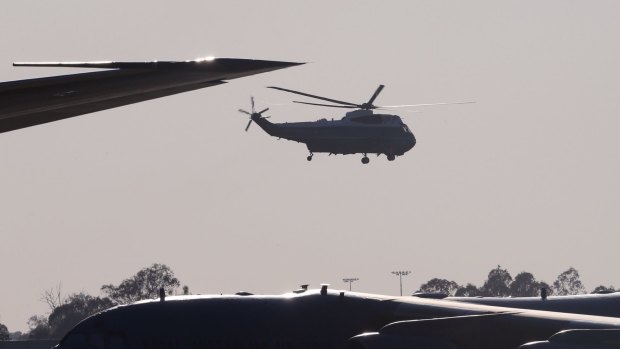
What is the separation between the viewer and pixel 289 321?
29484 mm

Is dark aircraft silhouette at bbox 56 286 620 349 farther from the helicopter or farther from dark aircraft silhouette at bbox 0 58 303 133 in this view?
the helicopter

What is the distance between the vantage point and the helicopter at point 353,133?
162m

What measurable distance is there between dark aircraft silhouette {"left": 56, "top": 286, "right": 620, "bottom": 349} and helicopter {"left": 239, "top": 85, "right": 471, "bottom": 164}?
13086 centimetres

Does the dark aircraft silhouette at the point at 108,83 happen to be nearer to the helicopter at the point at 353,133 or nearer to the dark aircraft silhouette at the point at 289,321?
the dark aircraft silhouette at the point at 289,321

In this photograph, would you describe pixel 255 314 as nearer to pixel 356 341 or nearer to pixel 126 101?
pixel 356 341

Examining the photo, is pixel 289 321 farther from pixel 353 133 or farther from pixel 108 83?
pixel 353 133

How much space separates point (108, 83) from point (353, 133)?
14149 cm

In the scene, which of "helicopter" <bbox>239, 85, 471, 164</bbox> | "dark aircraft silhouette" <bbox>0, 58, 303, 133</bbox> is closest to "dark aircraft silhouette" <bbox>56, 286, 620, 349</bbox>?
"dark aircraft silhouette" <bbox>0, 58, 303, 133</bbox>

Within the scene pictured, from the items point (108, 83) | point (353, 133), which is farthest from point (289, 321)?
point (353, 133)

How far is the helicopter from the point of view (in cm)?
16238

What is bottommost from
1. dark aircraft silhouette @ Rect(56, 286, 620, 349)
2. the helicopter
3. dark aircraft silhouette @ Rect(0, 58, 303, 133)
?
dark aircraft silhouette @ Rect(56, 286, 620, 349)

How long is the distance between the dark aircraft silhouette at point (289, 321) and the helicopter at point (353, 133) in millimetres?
130857

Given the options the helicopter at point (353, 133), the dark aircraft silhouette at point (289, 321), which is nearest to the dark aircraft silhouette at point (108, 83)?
the dark aircraft silhouette at point (289, 321)

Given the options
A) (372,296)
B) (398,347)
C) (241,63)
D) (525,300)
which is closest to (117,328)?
(372,296)
